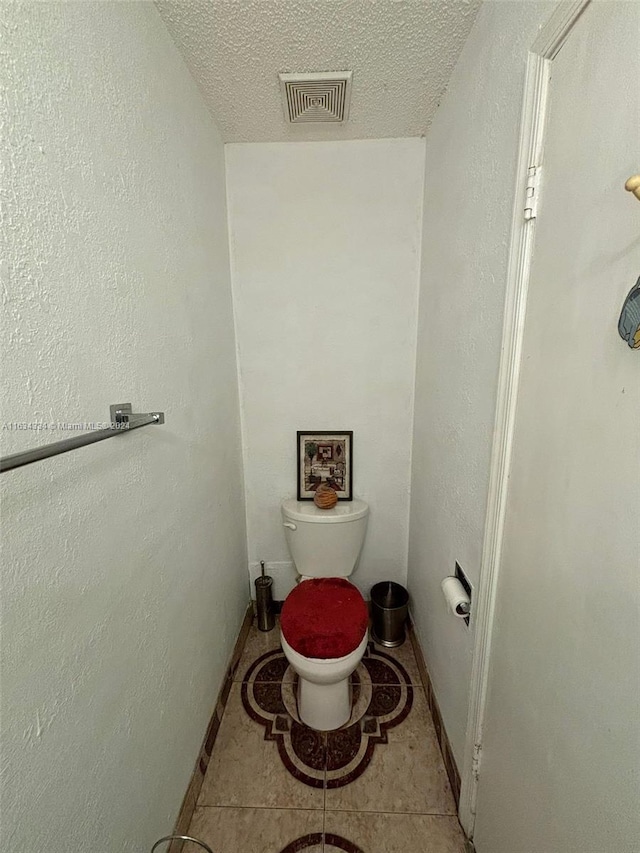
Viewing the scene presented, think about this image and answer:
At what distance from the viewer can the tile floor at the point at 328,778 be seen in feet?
3.25

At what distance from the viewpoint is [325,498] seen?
1.58m

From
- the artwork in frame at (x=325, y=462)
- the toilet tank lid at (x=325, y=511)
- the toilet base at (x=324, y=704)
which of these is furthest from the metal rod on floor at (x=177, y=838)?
the artwork in frame at (x=325, y=462)

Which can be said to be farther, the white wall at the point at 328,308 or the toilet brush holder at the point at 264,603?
the toilet brush holder at the point at 264,603

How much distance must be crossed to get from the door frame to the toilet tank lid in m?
0.71

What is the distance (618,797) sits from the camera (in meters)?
0.47

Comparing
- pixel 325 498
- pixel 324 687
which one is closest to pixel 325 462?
pixel 325 498

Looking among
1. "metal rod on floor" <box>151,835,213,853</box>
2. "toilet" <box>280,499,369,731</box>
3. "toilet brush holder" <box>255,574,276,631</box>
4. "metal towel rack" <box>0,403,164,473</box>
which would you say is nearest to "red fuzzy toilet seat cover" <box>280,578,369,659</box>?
"toilet" <box>280,499,369,731</box>

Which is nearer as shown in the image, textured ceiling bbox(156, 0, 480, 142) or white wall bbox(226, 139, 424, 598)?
textured ceiling bbox(156, 0, 480, 142)

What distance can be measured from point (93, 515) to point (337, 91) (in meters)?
1.45

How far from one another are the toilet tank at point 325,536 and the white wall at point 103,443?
0.52 metres

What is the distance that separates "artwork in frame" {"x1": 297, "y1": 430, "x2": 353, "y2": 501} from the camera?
165 centimetres

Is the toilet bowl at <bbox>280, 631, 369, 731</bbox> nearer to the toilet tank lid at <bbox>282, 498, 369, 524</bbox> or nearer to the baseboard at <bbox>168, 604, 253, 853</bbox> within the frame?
the baseboard at <bbox>168, 604, 253, 853</bbox>

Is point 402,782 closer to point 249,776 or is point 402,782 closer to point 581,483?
point 249,776

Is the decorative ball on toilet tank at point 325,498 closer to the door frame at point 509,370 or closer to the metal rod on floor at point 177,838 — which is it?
the door frame at point 509,370
